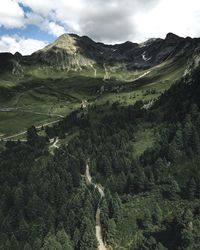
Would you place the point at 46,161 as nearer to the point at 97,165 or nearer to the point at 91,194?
the point at 97,165

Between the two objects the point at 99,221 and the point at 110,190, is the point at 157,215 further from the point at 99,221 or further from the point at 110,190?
the point at 110,190

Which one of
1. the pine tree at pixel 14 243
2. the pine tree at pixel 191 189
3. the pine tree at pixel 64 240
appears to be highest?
the pine tree at pixel 191 189

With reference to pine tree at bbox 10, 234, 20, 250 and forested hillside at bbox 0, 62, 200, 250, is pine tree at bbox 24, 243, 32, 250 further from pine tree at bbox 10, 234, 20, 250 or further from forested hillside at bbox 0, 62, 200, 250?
pine tree at bbox 10, 234, 20, 250

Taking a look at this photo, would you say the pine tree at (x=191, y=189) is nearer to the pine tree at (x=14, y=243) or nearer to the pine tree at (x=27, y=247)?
the pine tree at (x=27, y=247)

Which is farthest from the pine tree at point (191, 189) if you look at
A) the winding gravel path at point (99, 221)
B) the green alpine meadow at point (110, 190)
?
the winding gravel path at point (99, 221)

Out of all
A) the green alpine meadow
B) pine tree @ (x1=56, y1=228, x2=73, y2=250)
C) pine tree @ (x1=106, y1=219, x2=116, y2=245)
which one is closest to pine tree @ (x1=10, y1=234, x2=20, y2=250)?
the green alpine meadow

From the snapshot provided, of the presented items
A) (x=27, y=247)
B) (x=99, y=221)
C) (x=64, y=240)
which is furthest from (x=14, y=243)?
(x=99, y=221)

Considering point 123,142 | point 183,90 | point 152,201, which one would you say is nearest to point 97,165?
point 123,142

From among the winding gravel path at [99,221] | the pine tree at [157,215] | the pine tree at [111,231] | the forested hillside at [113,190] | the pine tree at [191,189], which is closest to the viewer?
the forested hillside at [113,190]

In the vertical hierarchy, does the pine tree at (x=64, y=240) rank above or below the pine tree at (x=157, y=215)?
below

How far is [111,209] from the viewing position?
11119 cm

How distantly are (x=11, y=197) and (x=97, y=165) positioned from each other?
3766 cm

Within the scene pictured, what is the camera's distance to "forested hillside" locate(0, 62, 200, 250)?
101250 mm

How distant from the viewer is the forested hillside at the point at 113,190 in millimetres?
101250
